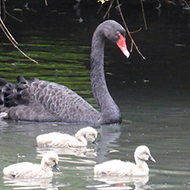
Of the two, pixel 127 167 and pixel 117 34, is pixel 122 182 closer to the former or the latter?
pixel 127 167

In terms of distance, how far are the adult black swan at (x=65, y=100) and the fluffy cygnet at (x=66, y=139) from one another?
1305mm

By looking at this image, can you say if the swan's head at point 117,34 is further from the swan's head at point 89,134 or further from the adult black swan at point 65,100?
the swan's head at point 89,134

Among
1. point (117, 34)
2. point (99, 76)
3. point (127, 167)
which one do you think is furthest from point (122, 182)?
point (99, 76)

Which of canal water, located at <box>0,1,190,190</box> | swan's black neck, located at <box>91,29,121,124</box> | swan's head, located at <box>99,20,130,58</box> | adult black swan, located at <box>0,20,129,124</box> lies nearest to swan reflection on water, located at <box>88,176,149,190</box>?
canal water, located at <box>0,1,190,190</box>

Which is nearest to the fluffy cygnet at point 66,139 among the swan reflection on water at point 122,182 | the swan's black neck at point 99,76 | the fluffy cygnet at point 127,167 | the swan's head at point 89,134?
the swan's head at point 89,134

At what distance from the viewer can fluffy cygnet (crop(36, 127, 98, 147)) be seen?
25.7ft

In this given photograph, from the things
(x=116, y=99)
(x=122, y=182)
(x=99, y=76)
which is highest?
(x=99, y=76)

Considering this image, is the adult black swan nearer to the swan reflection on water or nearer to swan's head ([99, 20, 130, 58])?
swan's head ([99, 20, 130, 58])

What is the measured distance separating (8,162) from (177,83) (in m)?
6.07

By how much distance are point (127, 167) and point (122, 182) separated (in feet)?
0.88

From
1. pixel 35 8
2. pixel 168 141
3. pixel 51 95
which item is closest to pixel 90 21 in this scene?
pixel 35 8

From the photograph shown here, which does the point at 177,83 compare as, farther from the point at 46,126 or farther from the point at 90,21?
the point at 90,21

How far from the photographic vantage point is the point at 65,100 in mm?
9445

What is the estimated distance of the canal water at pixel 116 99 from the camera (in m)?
6.60
